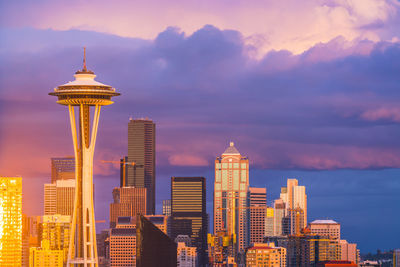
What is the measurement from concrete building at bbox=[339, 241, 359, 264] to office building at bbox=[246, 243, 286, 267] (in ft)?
44.8

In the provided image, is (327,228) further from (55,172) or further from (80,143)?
(80,143)

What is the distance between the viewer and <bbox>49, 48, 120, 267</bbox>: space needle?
8281cm

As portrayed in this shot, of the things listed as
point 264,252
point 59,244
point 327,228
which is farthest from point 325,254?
point 59,244

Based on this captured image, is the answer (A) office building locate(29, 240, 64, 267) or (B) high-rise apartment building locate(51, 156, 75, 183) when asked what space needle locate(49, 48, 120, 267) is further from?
(B) high-rise apartment building locate(51, 156, 75, 183)

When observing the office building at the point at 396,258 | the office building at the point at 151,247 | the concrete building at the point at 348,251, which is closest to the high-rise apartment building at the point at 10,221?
the office building at the point at 151,247

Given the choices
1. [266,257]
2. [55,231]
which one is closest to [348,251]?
[266,257]

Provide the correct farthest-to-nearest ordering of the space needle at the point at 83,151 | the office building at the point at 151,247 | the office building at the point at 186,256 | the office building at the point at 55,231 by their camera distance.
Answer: the office building at the point at 186,256 < the office building at the point at 55,231 < the office building at the point at 151,247 < the space needle at the point at 83,151

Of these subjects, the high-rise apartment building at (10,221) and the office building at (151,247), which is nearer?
the office building at (151,247)

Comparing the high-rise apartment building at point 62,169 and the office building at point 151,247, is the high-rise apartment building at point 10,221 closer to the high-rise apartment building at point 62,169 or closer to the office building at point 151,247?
the office building at point 151,247

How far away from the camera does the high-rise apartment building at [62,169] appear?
179887 millimetres

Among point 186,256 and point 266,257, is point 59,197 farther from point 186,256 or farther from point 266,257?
point 266,257

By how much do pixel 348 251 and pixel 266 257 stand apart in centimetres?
2389

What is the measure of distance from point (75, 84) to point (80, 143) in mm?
6436

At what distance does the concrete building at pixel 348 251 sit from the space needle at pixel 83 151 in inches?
3760
